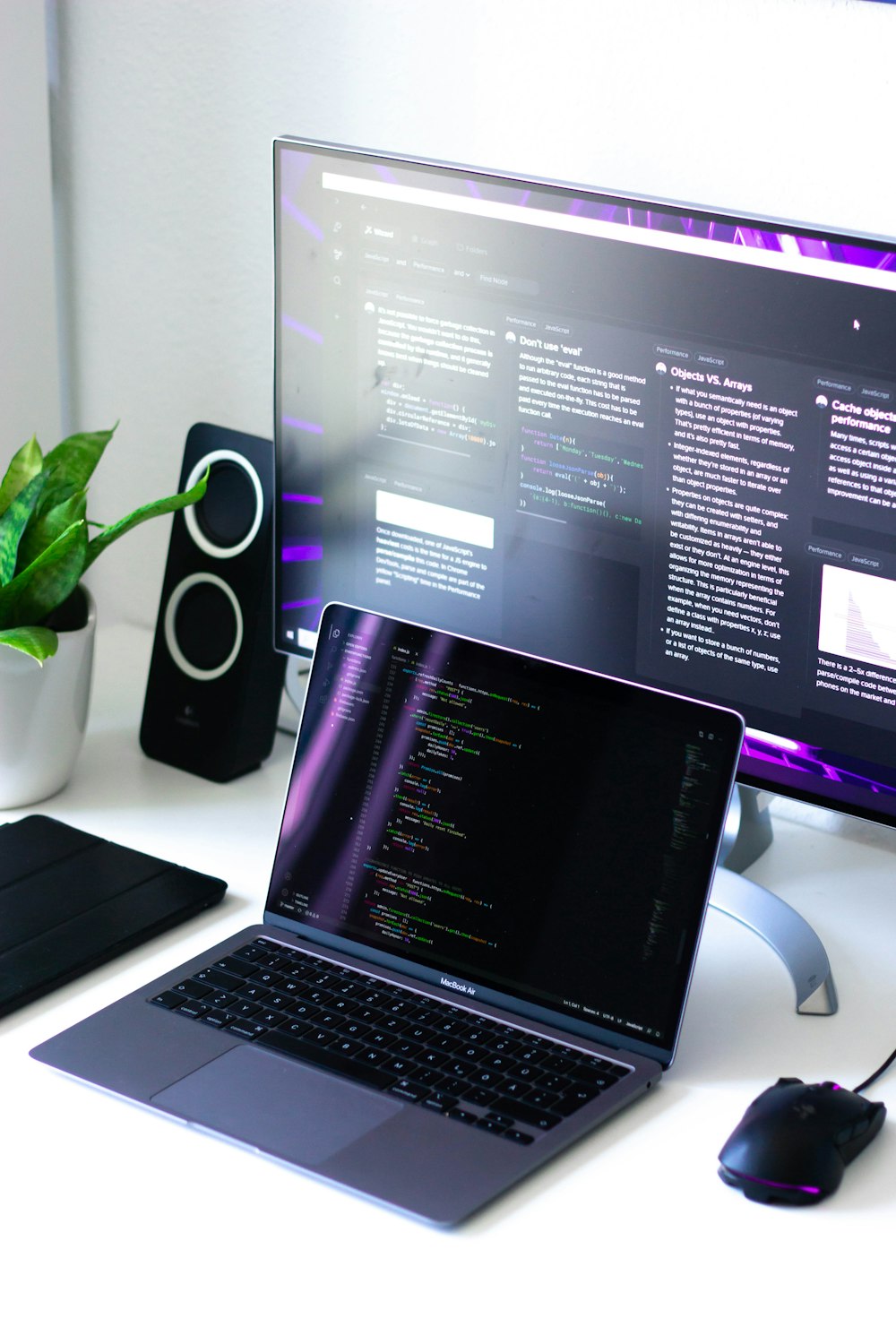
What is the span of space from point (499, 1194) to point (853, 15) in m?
0.74

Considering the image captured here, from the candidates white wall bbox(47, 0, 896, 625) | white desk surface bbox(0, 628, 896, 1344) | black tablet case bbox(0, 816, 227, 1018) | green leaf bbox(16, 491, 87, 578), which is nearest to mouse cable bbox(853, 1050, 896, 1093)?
white desk surface bbox(0, 628, 896, 1344)

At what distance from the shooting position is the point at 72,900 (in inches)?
38.8

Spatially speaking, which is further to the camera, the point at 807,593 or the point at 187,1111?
the point at 807,593

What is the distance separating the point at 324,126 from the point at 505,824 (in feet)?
2.13

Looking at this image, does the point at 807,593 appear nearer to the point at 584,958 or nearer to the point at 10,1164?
the point at 584,958

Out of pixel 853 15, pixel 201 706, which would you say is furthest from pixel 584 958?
pixel 853 15

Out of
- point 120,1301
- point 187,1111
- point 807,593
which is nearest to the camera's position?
point 120,1301

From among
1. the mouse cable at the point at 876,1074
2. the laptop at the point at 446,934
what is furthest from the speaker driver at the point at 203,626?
the mouse cable at the point at 876,1074

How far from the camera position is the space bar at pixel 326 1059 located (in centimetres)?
82

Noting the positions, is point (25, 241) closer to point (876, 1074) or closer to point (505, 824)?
point (505, 824)

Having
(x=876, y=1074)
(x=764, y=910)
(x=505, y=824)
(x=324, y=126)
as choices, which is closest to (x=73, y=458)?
(x=324, y=126)

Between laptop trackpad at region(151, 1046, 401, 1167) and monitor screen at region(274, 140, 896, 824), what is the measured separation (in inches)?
13.1

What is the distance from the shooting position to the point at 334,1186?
75 cm

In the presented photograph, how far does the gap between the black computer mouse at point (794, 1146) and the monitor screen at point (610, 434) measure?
23cm
